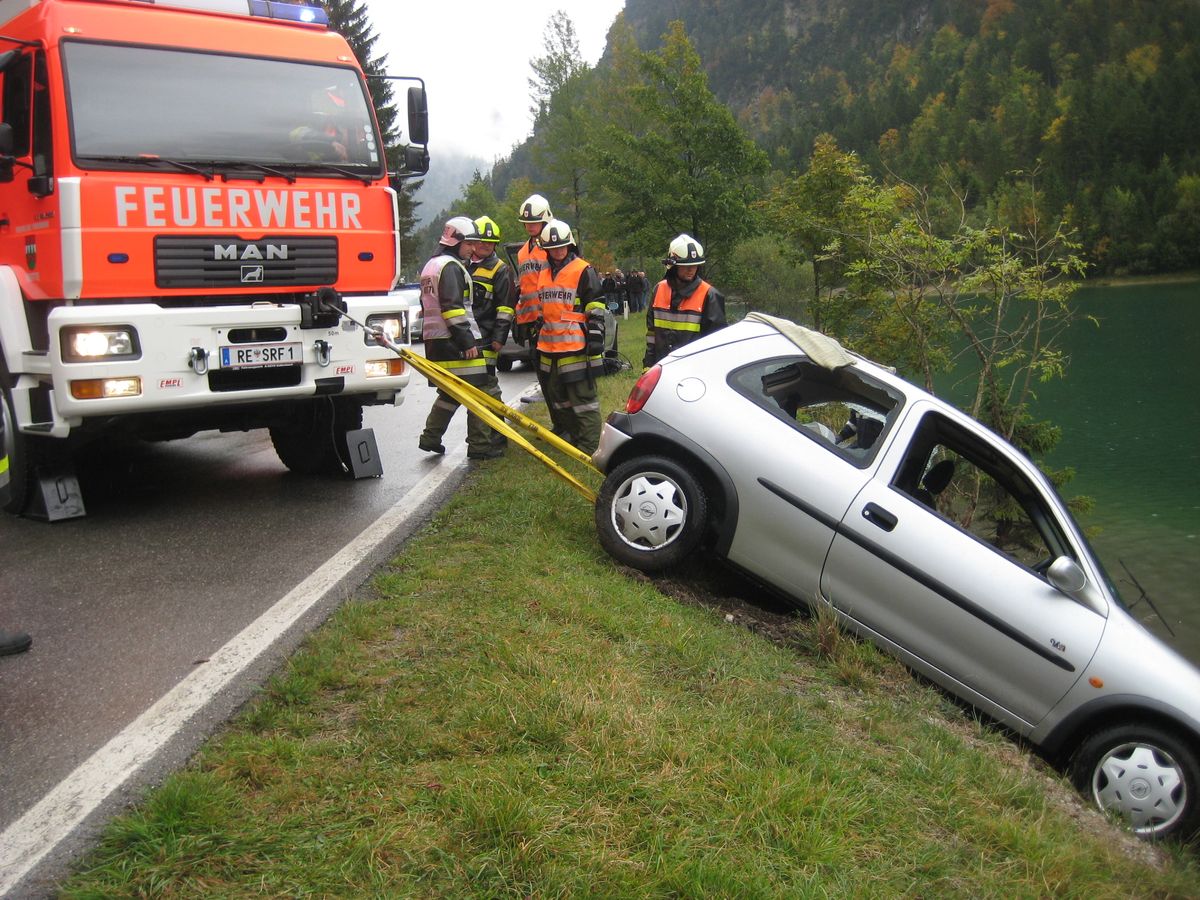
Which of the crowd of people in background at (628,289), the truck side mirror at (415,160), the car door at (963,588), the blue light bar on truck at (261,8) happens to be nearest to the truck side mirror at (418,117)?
the truck side mirror at (415,160)

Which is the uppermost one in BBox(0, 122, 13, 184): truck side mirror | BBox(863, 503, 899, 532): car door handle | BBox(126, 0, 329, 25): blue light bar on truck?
BBox(126, 0, 329, 25): blue light bar on truck

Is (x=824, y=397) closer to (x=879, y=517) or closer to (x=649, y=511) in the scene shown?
(x=879, y=517)

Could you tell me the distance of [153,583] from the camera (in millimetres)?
5254

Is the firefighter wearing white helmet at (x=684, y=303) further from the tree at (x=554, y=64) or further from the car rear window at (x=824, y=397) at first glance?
the tree at (x=554, y=64)

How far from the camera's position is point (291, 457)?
8141 mm

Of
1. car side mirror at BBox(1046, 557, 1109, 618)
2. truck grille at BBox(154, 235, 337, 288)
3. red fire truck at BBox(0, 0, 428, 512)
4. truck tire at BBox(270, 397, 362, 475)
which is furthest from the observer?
truck tire at BBox(270, 397, 362, 475)

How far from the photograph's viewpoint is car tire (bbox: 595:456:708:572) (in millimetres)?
5648

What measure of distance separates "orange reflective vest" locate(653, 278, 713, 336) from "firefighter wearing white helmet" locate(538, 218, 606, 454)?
22.4 inches

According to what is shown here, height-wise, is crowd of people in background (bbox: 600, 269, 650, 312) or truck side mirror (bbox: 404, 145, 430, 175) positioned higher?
truck side mirror (bbox: 404, 145, 430, 175)

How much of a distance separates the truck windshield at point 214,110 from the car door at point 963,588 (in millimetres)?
4146

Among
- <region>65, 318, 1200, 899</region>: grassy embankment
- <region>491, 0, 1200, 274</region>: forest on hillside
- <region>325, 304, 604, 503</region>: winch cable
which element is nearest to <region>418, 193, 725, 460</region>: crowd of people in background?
<region>325, 304, 604, 503</region>: winch cable

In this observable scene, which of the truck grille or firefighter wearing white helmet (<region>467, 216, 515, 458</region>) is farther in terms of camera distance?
firefighter wearing white helmet (<region>467, 216, 515, 458</region>)

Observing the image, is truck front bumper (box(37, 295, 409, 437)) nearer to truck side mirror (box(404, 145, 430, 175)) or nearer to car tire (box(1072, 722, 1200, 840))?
truck side mirror (box(404, 145, 430, 175))

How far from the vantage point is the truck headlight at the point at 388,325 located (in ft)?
22.9
